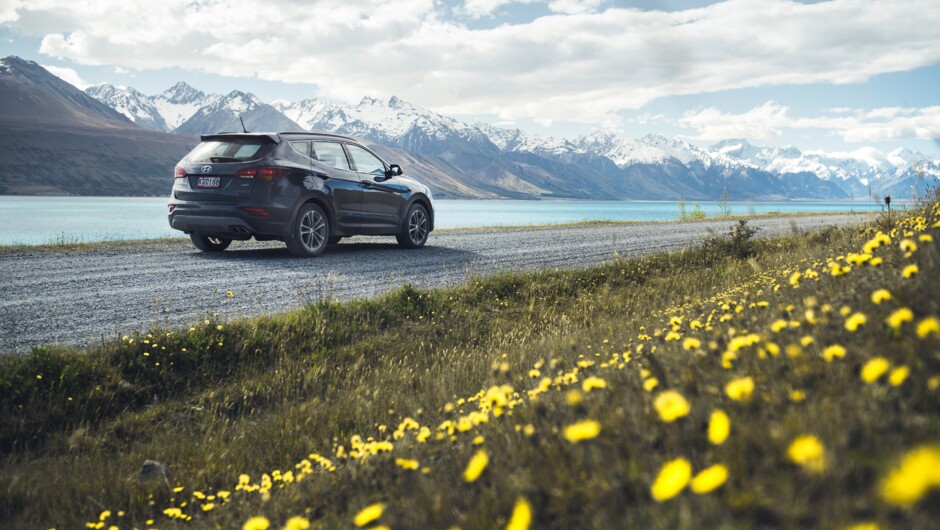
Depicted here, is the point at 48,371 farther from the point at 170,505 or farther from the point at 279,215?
the point at 279,215

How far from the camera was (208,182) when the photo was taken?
33.5 ft

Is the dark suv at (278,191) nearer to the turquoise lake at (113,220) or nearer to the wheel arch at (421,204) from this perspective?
the wheel arch at (421,204)

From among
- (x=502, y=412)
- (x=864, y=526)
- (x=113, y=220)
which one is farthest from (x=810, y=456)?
(x=113, y=220)

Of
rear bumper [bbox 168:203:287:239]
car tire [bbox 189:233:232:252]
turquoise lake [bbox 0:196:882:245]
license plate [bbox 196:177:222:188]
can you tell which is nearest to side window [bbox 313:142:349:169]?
rear bumper [bbox 168:203:287:239]

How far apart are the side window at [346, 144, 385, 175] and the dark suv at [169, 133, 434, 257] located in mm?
23

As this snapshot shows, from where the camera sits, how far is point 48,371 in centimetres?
461

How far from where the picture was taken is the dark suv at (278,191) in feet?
33.1

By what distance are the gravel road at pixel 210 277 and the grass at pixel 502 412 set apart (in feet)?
2.67

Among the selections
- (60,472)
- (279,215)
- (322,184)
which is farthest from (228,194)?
(60,472)

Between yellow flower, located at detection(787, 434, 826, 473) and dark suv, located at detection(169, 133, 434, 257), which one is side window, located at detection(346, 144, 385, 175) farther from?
yellow flower, located at detection(787, 434, 826, 473)

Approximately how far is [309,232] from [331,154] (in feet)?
5.27

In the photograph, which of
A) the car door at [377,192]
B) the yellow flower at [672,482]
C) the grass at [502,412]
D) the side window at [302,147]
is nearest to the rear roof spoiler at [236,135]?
the side window at [302,147]

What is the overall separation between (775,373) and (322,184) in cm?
967

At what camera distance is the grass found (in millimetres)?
1461
